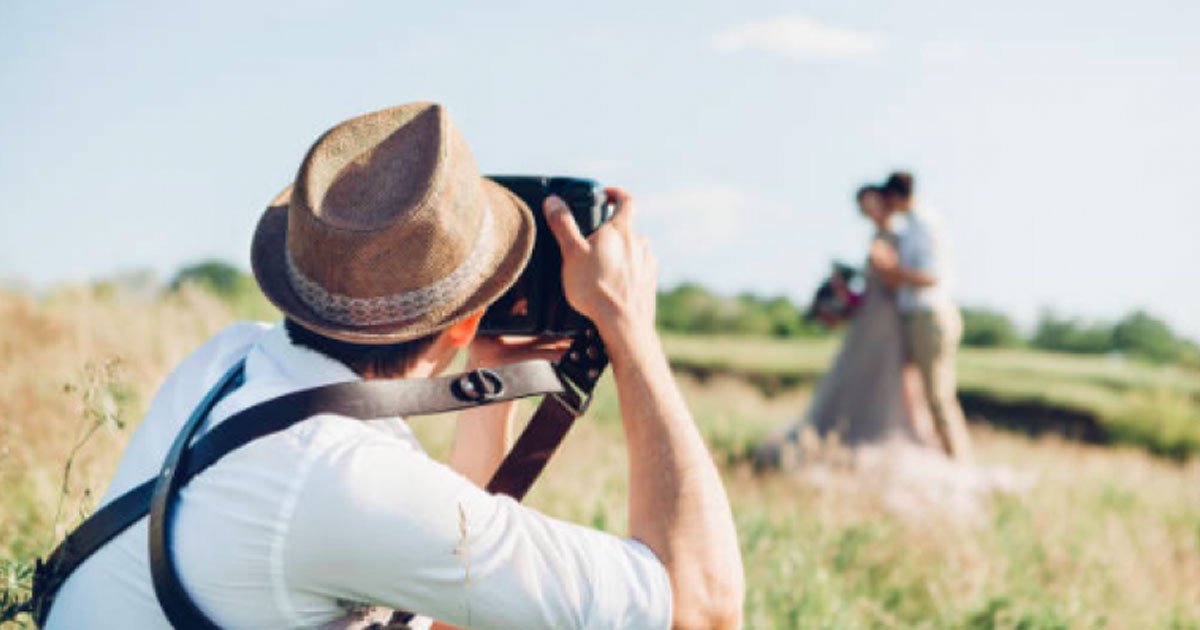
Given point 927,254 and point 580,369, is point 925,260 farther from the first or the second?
point 580,369

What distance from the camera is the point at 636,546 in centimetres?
160

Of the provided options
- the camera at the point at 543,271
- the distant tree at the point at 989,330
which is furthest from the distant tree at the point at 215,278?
the distant tree at the point at 989,330

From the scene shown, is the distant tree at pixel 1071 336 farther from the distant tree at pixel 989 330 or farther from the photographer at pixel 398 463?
the photographer at pixel 398 463

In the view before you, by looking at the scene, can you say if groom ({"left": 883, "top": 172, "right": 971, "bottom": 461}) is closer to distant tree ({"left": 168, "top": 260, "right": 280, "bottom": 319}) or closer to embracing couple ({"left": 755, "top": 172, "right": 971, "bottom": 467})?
embracing couple ({"left": 755, "top": 172, "right": 971, "bottom": 467})

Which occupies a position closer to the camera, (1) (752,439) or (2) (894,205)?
(2) (894,205)

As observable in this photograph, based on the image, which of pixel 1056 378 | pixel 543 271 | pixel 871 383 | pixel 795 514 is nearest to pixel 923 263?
pixel 871 383

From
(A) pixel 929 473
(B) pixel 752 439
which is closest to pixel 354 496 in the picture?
(A) pixel 929 473

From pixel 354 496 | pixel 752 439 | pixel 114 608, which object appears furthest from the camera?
pixel 752 439

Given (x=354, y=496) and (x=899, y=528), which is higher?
(x=354, y=496)

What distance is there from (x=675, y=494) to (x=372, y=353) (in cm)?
50

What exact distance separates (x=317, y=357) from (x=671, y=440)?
21.5 inches

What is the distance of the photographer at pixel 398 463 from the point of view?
57.4 inches

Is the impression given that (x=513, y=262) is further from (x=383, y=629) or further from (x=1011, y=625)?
(x=1011, y=625)

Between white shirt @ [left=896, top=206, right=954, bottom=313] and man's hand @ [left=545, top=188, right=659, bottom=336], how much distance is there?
240 inches
